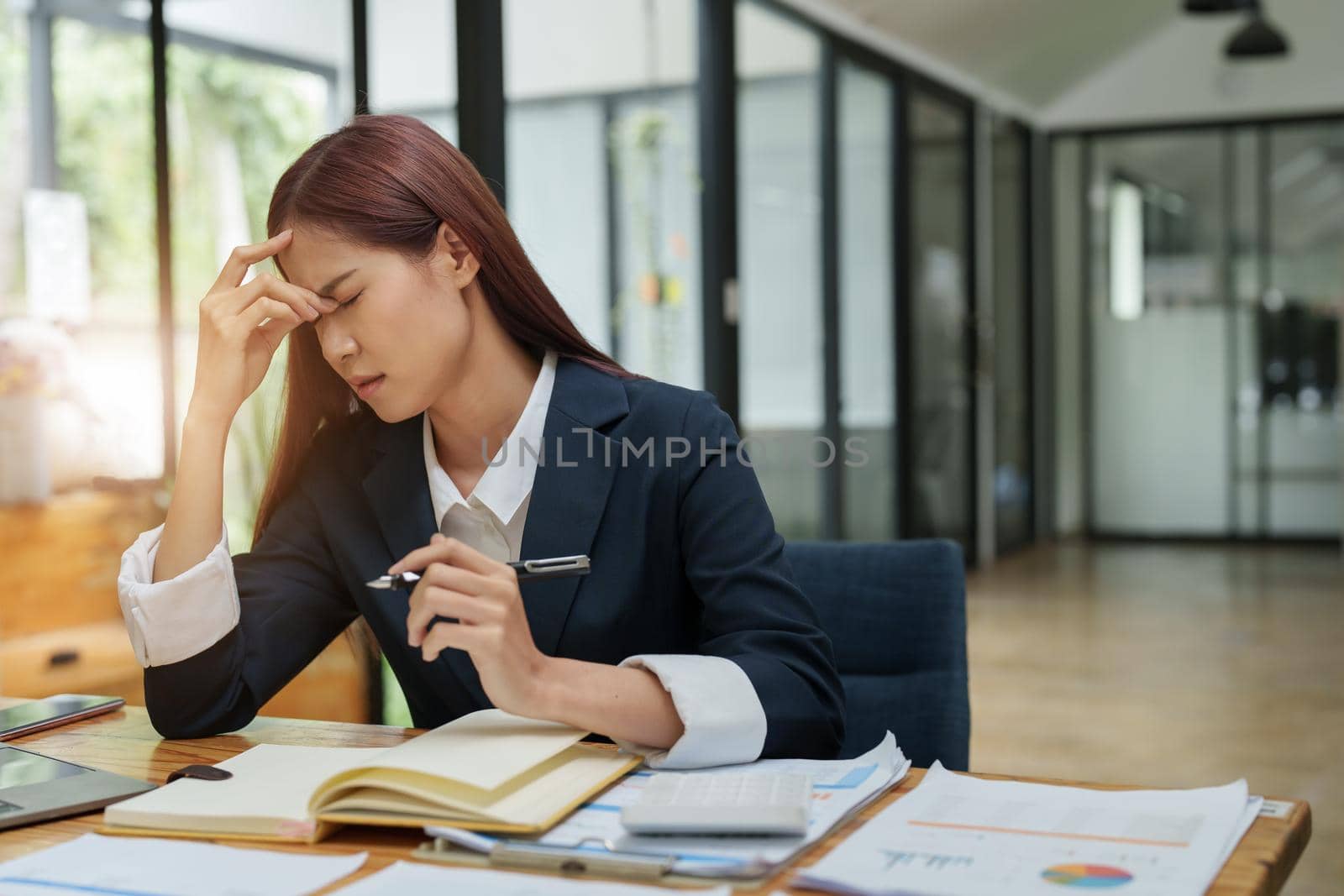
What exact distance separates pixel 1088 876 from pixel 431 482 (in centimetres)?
86

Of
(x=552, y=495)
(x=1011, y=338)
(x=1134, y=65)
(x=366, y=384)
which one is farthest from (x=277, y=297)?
(x=1134, y=65)

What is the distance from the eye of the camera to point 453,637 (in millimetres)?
1087

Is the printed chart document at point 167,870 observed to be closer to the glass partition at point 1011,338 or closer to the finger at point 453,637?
the finger at point 453,637

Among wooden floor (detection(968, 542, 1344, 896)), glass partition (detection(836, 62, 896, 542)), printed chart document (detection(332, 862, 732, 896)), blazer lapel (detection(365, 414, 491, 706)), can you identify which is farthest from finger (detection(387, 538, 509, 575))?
glass partition (detection(836, 62, 896, 542))

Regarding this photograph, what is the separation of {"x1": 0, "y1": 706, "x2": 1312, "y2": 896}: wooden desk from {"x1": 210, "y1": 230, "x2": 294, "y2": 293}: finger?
0.46m

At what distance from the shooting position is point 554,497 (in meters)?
1.44

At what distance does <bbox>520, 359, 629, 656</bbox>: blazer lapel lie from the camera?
143 centimetres

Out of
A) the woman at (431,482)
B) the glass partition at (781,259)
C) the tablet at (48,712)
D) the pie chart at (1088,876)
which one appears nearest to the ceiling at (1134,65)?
the glass partition at (781,259)

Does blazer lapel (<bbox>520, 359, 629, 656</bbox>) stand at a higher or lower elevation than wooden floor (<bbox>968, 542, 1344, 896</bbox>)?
higher

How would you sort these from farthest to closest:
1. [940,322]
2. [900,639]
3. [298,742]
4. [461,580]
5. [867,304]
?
[940,322], [867,304], [900,639], [298,742], [461,580]

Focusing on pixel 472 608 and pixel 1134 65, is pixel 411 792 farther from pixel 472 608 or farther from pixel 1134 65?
pixel 1134 65

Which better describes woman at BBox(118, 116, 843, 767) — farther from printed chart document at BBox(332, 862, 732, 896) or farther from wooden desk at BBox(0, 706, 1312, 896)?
printed chart document at BBox(332, 862, 732, 896)

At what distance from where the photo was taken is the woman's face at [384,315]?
1.42m

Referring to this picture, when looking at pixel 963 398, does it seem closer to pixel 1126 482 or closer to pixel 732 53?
pixel 1126 482
